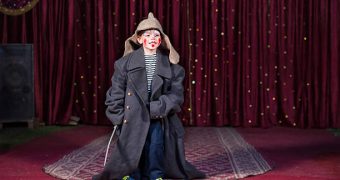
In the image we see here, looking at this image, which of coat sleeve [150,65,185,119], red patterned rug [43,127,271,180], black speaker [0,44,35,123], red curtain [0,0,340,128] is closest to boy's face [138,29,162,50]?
coat sleeve [150,65,185,119]

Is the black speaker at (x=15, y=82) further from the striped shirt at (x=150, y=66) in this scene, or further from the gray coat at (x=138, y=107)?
the striped shirt at (x=150, y=66)

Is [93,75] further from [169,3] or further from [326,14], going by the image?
[326,14]

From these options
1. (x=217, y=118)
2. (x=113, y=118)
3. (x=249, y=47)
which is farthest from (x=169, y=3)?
(x=113, y=118)

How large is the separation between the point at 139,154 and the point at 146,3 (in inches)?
109

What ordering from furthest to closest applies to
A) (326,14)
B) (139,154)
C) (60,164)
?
(326,14)
(60,164)
(139,154)

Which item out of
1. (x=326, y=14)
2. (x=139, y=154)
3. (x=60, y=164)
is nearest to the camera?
(x=139, y=154)

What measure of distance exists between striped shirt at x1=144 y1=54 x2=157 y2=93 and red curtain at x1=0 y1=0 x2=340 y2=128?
7.92ft

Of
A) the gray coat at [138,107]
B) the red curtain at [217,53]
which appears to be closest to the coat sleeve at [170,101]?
the gray coat at [138,107]

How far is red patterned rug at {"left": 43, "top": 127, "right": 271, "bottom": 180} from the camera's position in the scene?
3316 millimetres

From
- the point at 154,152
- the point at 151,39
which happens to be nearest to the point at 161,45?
the point at 151,39

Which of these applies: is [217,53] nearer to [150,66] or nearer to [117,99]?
[150,66]

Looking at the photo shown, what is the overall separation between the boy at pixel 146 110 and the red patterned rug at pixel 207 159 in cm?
41

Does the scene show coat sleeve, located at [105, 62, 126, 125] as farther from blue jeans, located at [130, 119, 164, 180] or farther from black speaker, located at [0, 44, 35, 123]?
black speaker, located at [0, 44, 35, 123]

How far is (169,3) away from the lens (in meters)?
5.36
